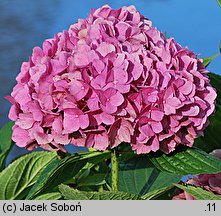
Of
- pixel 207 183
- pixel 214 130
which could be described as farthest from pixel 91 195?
pixel 214 130

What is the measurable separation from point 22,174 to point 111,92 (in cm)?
35

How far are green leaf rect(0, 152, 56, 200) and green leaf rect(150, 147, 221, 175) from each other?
269 mm

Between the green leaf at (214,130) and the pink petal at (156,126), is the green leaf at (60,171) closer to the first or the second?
the pink petal at (156,126)

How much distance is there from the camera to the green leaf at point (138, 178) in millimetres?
906

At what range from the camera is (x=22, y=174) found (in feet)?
3.27

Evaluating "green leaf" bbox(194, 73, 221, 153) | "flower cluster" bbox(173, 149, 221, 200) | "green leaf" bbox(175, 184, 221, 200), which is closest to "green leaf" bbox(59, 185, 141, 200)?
"green leaf" bbox(175, 184, 221, 200)

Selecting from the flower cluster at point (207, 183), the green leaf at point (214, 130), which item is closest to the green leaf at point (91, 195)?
the flower cluster at point (207, 183)

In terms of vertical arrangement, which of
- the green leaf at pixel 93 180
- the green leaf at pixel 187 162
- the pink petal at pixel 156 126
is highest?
the green leaf at pixel 93 180

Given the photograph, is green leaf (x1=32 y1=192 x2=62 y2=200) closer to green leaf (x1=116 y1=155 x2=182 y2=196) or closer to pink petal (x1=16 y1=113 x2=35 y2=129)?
green leaf (x1=116 y1=155 x2=182 y2=196)

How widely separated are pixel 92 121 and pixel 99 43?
8cm

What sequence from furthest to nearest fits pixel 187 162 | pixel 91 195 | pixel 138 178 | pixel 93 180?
pixel 93 180 < pixel 138 178 < pixel 187 162 < pixel 91 195

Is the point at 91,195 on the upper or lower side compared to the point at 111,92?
lower

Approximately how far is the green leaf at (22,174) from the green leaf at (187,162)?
0.27 meters

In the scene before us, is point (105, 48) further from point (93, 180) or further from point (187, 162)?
point (93, 180)
